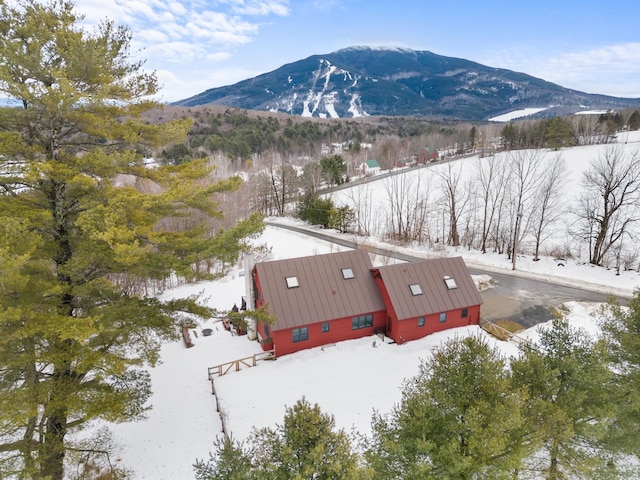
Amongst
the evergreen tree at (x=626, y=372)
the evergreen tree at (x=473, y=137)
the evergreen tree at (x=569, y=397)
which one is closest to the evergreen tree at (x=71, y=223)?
the evergreen tree at (x=569, y=397)

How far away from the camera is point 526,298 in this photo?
1092 inches

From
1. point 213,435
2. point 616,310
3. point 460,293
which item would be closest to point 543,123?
point 460,293

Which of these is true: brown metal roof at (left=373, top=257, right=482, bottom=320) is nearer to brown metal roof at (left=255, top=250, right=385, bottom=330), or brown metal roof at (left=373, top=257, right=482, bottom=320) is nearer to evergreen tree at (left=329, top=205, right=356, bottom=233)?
brown metal roof at (left=255, top=250, right=385, bottom=330)

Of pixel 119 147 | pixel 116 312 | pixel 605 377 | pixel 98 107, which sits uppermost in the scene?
pixel 98 107

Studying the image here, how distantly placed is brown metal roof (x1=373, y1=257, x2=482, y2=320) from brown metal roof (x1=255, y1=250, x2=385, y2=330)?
122cm

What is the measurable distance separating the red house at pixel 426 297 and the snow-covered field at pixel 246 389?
2.54 feet

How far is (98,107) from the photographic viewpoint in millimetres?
9812

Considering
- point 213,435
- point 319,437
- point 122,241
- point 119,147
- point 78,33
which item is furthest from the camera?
point 213,435

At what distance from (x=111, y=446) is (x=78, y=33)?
46.8 feet

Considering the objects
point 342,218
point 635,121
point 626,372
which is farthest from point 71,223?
point 635,121

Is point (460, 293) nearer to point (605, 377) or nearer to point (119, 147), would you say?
point (605, 377)

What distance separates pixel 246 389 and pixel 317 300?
6309 mm

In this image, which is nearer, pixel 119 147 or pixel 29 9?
pixel 29 9

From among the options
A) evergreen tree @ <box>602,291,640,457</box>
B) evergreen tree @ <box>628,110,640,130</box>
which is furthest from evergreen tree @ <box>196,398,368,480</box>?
evergreen tree @ <box>628,110,640,130</box>
